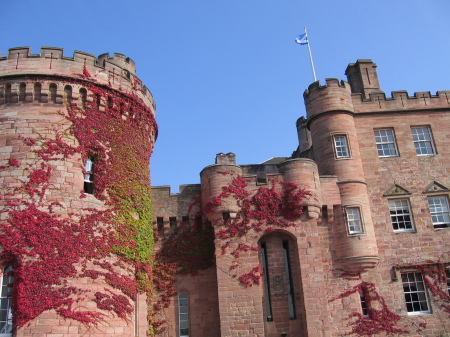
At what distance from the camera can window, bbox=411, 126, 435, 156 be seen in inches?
897

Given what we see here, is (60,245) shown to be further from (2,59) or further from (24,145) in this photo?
(2,59)

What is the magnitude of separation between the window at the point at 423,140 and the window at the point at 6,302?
17.9 metres

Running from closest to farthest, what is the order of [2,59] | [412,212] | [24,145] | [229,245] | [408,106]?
[24,145], [2,59], [229,245], [412,212], [408,106]

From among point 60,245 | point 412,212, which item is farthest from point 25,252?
point 412,212

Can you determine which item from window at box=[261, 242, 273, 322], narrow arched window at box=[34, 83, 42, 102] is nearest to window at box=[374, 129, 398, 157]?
window at box=[261, 242, 273, 322]

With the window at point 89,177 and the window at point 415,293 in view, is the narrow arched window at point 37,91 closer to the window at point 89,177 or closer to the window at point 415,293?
the window at point 89,177

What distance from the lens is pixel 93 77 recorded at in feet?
61.4

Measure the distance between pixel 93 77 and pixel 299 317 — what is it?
12277mm

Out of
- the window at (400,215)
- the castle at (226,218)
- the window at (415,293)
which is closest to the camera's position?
the castle at (226,218)

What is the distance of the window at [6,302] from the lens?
1538 centimetres

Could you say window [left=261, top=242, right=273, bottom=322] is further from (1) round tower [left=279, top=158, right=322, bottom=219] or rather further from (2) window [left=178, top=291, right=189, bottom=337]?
(2) window [left=178, top=291, right=189, bottom=337]

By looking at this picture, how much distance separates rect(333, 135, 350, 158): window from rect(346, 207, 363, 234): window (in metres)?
2.52

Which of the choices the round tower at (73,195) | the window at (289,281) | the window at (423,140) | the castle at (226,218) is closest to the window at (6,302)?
the castle at (226,218)

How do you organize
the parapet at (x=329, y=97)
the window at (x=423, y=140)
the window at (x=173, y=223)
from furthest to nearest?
Result: the window at (x=423, y=140)
the parapet at (x=329, y=97)
the window at (x=173, y=223)
